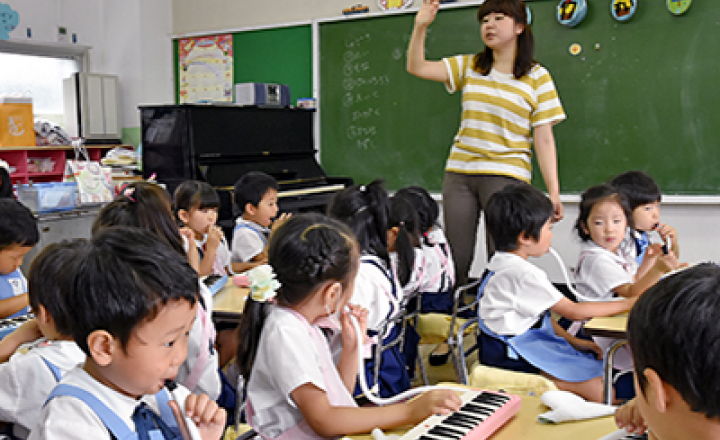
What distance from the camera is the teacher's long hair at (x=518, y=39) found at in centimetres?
305

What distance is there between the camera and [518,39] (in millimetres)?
3119

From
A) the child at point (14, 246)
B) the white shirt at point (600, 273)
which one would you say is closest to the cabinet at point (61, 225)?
the child at point (14, 246)

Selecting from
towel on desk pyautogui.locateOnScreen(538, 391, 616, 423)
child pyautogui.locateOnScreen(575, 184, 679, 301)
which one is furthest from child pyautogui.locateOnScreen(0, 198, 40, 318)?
child pyautogui.locateOnScreen(575, 184, 679, 301)

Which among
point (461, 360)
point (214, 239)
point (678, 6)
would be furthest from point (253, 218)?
point (678, 6)

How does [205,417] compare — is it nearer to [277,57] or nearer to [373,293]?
[373,293]

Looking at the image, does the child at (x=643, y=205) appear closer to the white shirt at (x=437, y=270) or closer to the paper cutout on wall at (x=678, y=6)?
the white shirt at (x=437, y=270)

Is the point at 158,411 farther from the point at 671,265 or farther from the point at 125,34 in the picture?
the point at 125,34

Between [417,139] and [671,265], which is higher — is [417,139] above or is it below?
above

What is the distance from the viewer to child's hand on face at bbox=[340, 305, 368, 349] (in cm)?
150

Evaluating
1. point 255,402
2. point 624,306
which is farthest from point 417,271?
point 255,402

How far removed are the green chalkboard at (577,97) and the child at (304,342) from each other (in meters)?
3.53

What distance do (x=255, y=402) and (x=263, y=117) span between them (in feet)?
14.0

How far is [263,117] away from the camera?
546cm

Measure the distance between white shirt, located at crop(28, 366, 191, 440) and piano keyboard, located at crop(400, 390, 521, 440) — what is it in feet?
1.48
